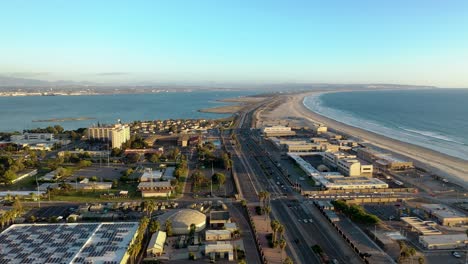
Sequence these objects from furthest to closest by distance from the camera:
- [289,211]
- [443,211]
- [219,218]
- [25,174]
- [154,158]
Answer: [154,158], [25,174], [289,211], [443,211], [219,218]

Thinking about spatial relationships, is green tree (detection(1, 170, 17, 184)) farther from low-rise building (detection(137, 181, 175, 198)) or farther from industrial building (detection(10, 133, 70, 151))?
industrial building (detection(10, 133, 70, 151))

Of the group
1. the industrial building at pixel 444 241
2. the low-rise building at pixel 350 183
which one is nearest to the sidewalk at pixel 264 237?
the industrial building at pixel 444 241

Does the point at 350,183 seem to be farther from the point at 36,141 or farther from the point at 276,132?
the point at 36,141

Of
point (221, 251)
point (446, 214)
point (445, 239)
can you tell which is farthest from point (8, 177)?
point (446, 214)

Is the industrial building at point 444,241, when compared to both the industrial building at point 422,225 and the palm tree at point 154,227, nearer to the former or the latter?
the industrial building at point 422,225

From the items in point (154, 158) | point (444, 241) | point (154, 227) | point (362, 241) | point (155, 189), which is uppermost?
point (154, 158)

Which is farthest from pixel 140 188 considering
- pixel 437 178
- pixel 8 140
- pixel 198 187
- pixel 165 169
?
pixel 8 140

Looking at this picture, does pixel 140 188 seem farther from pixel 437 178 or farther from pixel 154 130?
pixel 154 130
